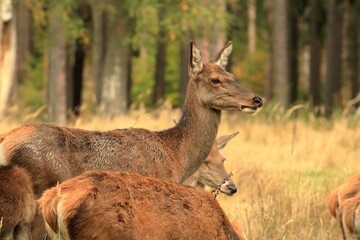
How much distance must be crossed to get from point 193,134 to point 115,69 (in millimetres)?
15702

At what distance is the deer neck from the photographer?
370 inches

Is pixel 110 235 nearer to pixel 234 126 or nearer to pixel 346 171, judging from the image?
pixel 346 171

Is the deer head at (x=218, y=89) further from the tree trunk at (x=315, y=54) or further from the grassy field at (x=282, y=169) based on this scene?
the tree trunk at (x=315, y=54)

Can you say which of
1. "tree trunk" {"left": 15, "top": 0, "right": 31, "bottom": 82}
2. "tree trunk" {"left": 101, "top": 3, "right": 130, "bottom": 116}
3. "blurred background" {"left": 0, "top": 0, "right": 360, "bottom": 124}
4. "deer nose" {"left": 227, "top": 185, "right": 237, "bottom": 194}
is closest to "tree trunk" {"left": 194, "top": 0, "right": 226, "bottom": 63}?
"blurred background" {"left": 0, "top": 0, "right": 360, "bottom": 124}

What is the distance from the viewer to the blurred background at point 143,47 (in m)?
21.3

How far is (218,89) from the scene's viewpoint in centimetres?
976

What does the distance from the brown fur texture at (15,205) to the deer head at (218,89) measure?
8.38 feet

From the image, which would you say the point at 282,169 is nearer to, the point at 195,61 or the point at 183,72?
the point at 195,61

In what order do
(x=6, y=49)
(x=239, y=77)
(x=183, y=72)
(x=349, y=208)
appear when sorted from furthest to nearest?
(x=239, y=77), (x=183, y=72), (x=6, y=49), (x=349, y=208)

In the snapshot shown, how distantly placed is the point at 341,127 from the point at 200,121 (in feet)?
28.6

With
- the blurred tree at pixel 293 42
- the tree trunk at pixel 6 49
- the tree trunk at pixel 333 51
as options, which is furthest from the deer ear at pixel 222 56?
the blurred tree at pixel 293 42

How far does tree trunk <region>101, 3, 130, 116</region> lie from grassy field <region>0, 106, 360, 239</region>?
3.54 m

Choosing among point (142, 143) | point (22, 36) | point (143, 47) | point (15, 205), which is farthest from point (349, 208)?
point (22, 36)

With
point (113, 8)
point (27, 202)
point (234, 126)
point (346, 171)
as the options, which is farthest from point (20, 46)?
point (27, 202)
